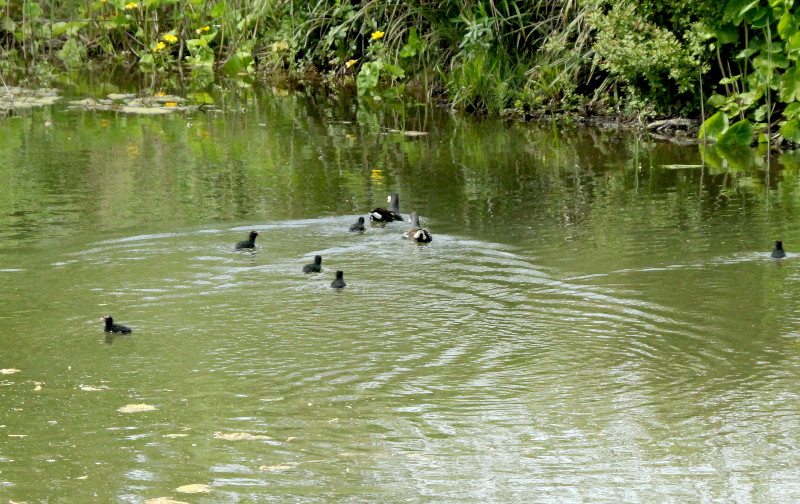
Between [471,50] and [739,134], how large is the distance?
5350mm

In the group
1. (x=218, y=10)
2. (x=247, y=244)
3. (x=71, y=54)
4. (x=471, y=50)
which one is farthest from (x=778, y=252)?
(x=71, y=54)

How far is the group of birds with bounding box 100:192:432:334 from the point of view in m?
7.84

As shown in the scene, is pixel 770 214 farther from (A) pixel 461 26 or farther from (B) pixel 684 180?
(A) pixel 461 26

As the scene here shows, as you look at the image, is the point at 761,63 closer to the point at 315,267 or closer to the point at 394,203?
the point at 394,203

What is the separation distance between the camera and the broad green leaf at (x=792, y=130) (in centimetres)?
1473

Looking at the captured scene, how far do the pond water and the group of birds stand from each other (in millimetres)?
80

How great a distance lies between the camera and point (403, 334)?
25.7ft

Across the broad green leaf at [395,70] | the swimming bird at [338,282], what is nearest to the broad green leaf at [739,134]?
the broad green leaf at [395,70]

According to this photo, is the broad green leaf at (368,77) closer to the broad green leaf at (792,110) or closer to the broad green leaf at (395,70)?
the broad green leaf at (395,70)

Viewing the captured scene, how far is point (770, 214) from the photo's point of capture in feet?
37.1

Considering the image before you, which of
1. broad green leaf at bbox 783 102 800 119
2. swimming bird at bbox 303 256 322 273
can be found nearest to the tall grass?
broad green leaf at bbox 783 102 800 119

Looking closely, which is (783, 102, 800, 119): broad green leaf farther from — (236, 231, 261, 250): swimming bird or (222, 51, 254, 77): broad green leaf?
(222, 51, 254, 77): broad green leaf

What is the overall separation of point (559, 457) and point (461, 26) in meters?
15.4

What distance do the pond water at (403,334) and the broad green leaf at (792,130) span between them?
781mm
